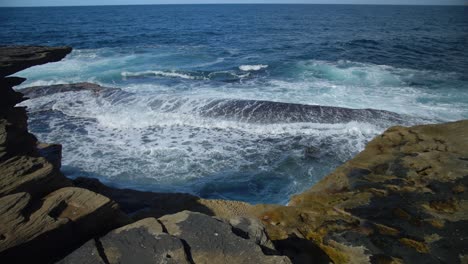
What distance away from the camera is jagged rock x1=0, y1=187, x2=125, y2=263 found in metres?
3.76

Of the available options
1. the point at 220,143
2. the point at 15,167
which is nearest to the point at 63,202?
the point at 15,167

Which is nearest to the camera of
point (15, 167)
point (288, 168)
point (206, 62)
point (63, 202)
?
point (63, 202)

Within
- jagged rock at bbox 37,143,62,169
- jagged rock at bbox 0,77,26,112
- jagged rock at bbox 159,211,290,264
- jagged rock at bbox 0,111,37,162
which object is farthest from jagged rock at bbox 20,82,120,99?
jagged rock at bbox 159,211,290,264

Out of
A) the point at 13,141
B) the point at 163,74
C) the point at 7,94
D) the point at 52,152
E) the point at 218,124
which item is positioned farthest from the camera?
the point at 163,74

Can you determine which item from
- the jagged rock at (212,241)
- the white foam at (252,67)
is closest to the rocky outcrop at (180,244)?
the jagged rock at (212,241)

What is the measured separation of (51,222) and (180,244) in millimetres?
1625

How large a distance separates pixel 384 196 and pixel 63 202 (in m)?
5.73

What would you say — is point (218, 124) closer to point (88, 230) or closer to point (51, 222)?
point (88, 230)

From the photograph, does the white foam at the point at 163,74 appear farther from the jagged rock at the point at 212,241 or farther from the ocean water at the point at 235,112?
the jagged rock at the point at 212,241

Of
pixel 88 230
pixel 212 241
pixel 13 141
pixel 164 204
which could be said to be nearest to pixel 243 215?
pixel 212 241

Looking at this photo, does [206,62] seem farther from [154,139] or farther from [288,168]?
[288,168]

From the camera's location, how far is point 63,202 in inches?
178

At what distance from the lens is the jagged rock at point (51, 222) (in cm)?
376

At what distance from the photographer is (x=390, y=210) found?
20.0 feet
